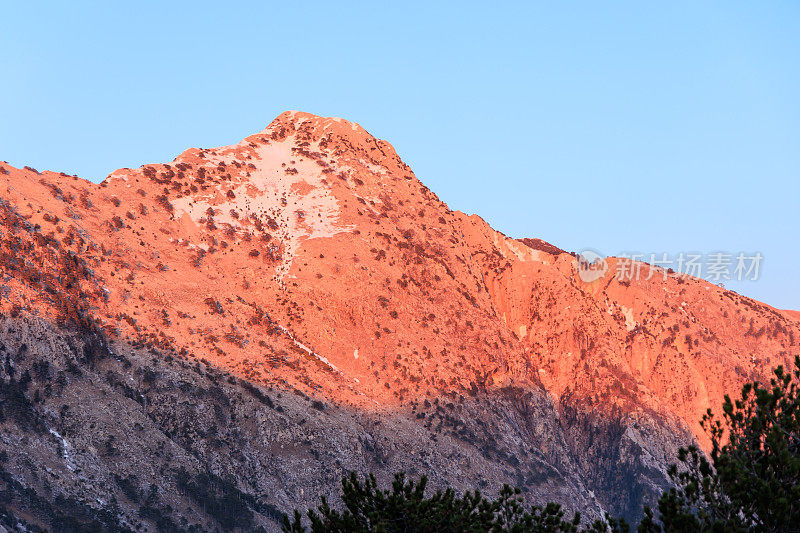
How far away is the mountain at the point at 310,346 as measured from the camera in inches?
2566

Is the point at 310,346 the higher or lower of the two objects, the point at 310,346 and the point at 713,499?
the lower

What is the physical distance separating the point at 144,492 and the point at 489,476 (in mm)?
38781

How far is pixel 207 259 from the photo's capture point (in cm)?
9462

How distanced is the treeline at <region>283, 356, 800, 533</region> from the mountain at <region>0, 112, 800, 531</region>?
3914 cm

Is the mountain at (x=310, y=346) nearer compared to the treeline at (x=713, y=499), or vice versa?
the treeline at (x=713, y=499)

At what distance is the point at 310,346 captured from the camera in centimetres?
9044

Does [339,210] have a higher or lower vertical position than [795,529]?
higher

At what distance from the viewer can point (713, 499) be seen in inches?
899

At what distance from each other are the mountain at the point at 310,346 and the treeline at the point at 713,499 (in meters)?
39.1

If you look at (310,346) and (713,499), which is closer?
(713,499)

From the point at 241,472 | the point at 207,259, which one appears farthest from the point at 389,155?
the point at 241,472

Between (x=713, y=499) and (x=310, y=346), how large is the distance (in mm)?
70407

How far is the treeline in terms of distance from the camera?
21.2 metres

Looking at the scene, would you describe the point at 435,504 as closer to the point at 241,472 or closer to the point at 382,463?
the point at 241,472
